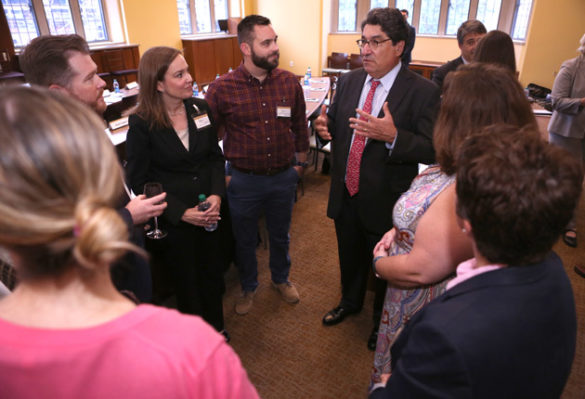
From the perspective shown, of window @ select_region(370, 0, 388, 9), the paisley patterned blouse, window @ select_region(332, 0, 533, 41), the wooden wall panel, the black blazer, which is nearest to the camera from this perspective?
the paisley patterned blouse

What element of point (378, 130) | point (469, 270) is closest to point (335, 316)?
point (378, 130)

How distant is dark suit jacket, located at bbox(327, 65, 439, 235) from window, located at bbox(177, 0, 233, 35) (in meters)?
8.28

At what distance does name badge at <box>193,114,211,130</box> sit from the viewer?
1864 mm

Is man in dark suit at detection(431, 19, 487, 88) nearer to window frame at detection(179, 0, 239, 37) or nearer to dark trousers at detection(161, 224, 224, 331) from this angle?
dark trousers at detection(161, 224, 224, 331)

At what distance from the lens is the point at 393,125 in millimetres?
1778

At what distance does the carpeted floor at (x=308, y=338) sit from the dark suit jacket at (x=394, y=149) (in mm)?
747

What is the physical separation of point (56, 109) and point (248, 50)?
1802 millimetres

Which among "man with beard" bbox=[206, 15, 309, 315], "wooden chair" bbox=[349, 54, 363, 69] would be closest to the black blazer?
"man with beard" bbox=[206, 15, 309, 315]

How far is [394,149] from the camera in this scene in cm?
178

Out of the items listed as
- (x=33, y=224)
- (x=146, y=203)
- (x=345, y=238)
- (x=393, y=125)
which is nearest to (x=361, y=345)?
(x=345, y=238)

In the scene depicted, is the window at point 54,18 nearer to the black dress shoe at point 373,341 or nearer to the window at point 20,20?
the window at point 20,20

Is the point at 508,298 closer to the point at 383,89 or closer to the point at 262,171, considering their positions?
the point at 383,89

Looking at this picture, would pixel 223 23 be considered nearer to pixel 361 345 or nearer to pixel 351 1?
pixel 351 1

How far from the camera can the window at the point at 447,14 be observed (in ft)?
26.4
